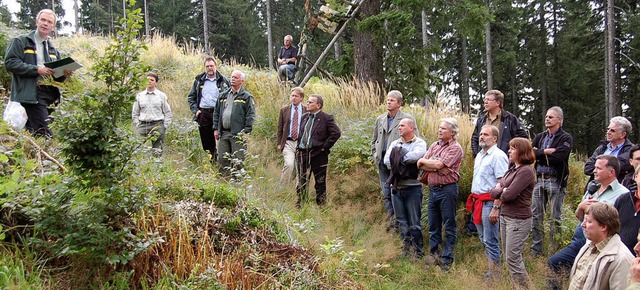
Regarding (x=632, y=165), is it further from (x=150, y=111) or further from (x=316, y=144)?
(x=150, y=111)

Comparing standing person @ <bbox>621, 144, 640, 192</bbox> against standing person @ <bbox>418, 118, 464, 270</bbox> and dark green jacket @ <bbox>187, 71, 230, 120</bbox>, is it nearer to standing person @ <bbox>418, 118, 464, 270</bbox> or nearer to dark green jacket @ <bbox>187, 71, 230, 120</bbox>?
standing person @ <bbox>418, 118, 464, 270</bbox>

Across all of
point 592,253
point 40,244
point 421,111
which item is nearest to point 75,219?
point 40,244

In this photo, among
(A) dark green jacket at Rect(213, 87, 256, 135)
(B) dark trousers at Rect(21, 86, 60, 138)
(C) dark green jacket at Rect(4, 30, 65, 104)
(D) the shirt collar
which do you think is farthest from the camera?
(A) dark green jacket at Rect(213, 87, 256, 135)

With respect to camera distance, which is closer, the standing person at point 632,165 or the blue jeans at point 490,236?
the standing person at point 632,165

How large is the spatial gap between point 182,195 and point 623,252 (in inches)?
131

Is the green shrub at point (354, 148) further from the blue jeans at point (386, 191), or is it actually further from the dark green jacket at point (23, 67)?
the dark green jacket at point (23, 67)

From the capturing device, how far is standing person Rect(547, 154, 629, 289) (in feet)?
14.0

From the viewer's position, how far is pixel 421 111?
28.7 ft

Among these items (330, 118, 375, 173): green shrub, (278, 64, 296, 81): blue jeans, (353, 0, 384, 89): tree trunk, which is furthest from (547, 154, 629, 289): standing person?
(278, 64, 296, 81): blue jeans

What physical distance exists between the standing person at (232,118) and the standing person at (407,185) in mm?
2094

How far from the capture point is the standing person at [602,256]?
124 inches

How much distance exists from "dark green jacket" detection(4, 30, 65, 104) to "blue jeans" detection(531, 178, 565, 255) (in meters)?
5.51

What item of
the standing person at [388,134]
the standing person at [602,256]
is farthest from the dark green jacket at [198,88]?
the standing person at [602,256]

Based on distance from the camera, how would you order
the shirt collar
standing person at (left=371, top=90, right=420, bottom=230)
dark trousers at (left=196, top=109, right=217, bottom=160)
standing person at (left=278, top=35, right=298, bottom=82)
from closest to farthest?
the shirt collar → standing person at (left=371, top=90, right=420, bottom=230) → dark trousers at (left=196, top=109, right=217, bottom=160) → standing person at (left=278, top=35, right=298, bottom=82)
